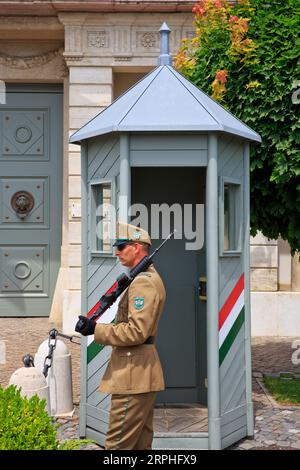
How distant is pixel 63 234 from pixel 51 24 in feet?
13.6

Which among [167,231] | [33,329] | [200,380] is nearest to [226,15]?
[167,231]

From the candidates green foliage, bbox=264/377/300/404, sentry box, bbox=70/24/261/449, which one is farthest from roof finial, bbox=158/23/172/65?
green foliage, bbox=264/377/300/404

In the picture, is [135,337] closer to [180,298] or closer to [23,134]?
[180,298]

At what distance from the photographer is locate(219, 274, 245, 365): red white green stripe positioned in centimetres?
546

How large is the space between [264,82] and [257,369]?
4.17 meters

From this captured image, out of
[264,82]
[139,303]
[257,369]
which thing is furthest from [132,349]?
[257,369]

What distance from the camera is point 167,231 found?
6812 mm

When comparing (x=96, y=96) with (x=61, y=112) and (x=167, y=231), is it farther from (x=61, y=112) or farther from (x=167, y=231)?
(x=167, y=231)

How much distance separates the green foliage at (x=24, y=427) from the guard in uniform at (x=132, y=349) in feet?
2.70

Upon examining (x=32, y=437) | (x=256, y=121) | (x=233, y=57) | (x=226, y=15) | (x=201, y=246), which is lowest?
(x=32, y=437)

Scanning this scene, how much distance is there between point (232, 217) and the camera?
19.4ft

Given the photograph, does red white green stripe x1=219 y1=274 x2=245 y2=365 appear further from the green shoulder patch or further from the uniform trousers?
the green shoulder patch

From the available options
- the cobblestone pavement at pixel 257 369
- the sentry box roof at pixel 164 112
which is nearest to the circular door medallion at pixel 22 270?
the cobblestone pavement at pixel 257 369

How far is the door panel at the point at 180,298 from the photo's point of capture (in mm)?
6699
